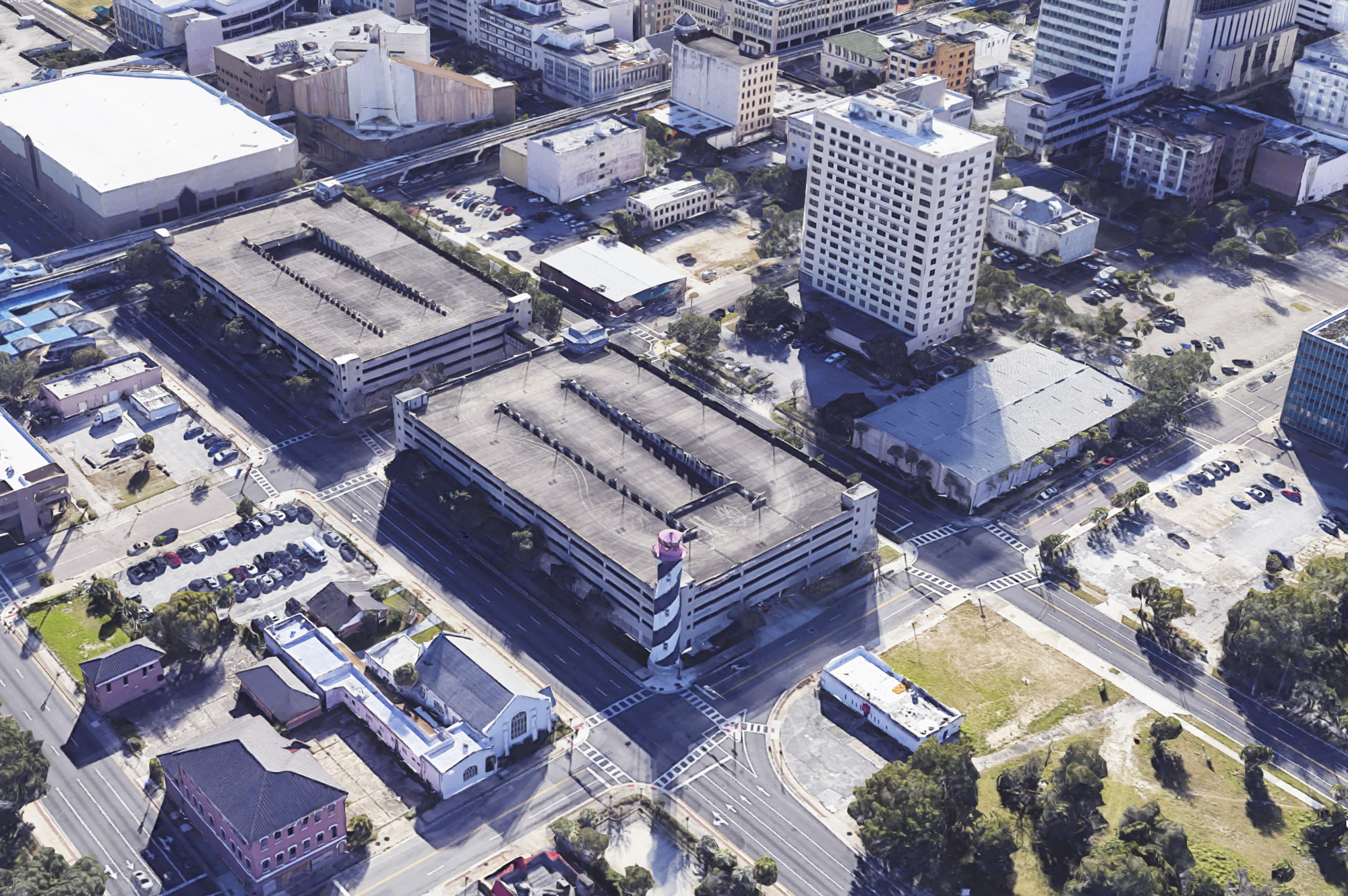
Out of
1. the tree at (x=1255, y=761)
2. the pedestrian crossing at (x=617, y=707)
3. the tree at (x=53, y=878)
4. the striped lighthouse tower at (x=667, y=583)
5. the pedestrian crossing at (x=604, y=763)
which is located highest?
the striped lighthouse tower at (x=667, y=583)

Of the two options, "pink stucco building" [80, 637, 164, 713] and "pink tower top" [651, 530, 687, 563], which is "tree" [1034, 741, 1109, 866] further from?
"pink stucco building" [80, 637, 164, 713]

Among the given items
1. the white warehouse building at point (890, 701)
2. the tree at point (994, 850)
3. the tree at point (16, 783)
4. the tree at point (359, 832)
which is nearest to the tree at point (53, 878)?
the tree at point (16, 783)

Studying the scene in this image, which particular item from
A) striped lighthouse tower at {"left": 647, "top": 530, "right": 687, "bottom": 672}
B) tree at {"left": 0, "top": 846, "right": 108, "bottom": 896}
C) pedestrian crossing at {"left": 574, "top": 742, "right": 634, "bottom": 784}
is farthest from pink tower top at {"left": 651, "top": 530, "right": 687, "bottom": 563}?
tree at {"left": 0, "top": 846, "right": 108, "bottom": 896}

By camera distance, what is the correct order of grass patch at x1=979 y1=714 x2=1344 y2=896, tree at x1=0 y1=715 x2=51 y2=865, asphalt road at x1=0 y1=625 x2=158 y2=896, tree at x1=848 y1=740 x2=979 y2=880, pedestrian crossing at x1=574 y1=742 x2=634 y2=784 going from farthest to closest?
pedestrian crossing at x1=574 y1=742 x2=634 y2=784
grass patch at x1=979 y1=714 x2=1344 y2=896
asphalt road at x1=0 y1=625 x2=158 y2=896
tree at x1=0 y1=715 x2=51 y2=865
tree at x1=848 y1=740 x2=979 y2=880

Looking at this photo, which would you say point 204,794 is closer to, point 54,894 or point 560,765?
point 54,894

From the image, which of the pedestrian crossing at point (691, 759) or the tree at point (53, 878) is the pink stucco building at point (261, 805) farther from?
the pedestrian crossing at point (691, 759)

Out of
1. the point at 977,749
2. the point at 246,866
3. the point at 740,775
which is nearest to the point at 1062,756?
the point at 977,749
